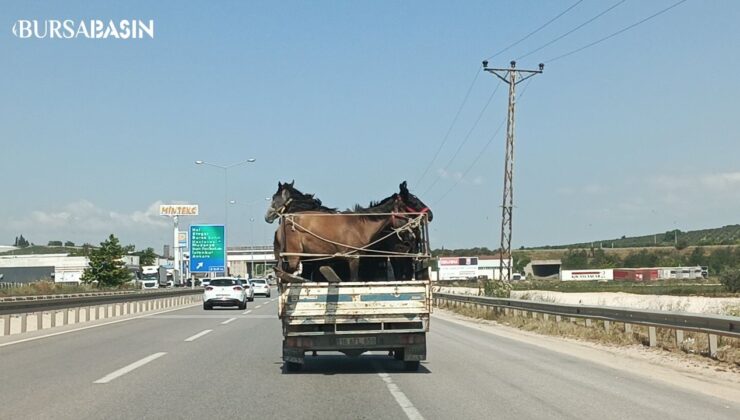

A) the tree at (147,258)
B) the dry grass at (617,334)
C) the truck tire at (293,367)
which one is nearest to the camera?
the truck tire at (293,367)

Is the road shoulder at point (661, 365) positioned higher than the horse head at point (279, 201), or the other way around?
the horse head at point (279, 201)

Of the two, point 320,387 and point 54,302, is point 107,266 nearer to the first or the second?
point 54,302

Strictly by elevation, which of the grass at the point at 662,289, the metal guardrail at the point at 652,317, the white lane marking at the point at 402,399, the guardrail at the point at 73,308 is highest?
the metal guardrail at the point at 652,317

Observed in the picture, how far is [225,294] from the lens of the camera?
125 feet

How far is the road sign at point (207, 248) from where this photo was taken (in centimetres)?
6097

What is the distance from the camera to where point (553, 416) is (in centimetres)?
870

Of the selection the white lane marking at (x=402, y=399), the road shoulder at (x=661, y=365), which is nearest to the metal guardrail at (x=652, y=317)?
the road shoulder at (x=661, y=365)

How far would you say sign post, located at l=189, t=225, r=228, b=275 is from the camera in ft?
200

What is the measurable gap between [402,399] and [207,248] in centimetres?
5314

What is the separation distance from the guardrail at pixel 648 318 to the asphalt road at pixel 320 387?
6.93ft

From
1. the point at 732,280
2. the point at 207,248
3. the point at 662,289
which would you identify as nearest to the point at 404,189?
the point at 207,248

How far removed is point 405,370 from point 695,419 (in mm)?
5202

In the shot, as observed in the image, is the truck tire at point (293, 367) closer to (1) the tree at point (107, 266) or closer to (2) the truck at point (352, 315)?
(2) the truck at point (352, 315)

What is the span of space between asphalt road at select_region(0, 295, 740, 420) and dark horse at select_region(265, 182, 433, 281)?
1.98 m
